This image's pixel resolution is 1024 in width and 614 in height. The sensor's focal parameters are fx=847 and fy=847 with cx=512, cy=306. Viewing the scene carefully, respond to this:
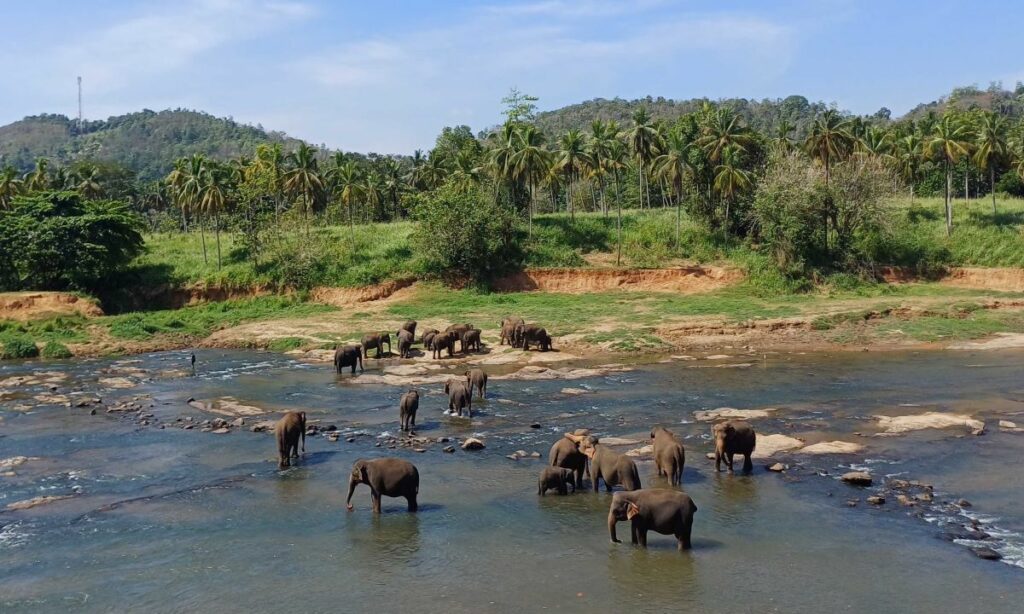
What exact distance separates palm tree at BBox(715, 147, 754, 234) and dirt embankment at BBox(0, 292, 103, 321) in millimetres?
42937

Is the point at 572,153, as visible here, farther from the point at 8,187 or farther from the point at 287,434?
the point at 8,187

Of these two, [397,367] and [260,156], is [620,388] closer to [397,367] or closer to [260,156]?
[397,367]

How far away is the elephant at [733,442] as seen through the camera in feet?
63.1

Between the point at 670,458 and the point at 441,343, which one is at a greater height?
the point at 441,343

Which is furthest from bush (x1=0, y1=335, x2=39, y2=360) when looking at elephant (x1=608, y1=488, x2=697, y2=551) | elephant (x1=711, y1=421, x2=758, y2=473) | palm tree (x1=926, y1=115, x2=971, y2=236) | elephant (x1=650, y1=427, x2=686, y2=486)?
palm tree (x1=926, y1=115, x2=971, y2=236)

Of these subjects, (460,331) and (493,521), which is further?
(460,331)

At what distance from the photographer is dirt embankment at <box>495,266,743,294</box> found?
58844mm

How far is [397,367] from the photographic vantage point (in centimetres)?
3603

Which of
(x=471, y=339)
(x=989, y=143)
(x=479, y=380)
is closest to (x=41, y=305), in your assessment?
(x=471, y=339)

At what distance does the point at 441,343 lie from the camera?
3791cm

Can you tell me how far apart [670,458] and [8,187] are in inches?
2950

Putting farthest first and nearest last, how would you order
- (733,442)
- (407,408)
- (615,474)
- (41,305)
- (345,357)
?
1. (41,305)
2. (345,357)
3. (407,408)
4. (733,442)
5. (615,474)

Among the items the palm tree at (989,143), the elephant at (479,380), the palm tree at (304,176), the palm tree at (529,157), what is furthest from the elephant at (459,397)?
the palm tree at (989,143)

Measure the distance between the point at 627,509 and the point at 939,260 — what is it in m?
51.1
